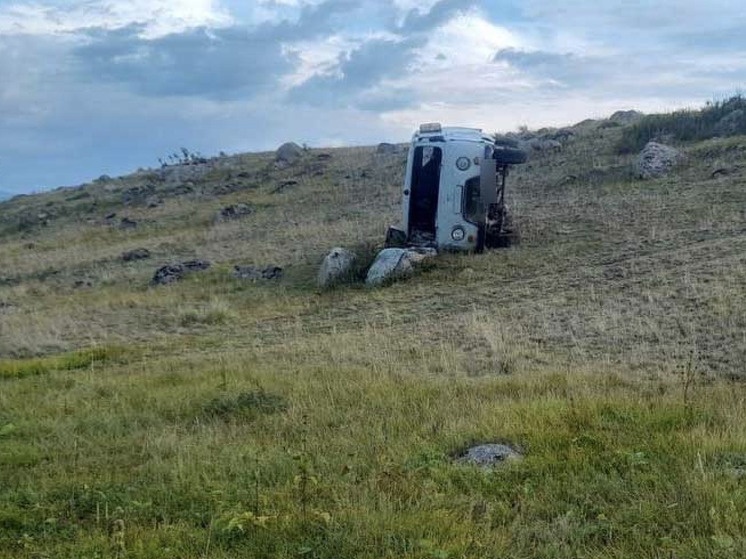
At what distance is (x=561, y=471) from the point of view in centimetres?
487

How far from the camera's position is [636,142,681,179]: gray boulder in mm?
20375

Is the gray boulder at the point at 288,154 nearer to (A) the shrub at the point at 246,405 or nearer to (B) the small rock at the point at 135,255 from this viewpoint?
(B) the small rock at the point at 135,255

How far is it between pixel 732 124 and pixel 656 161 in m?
6.19

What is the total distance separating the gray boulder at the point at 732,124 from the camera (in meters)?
24.5

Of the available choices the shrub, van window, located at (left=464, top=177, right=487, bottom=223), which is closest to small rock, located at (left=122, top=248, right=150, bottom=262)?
van window, located at (left=464, top=177, right=487, bottom=223)

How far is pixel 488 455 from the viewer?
17.0ft

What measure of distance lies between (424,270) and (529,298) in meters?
3.20

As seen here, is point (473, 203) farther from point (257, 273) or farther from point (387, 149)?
point (387, 149)

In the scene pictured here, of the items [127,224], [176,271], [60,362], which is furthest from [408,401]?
[127,224]

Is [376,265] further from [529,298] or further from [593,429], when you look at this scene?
[593,429]

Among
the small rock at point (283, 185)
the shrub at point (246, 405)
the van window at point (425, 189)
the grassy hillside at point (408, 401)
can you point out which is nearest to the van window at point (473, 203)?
the van window at point (425, 189)

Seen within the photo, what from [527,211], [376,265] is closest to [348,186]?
[527,211]

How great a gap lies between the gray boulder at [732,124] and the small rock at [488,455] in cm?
2258

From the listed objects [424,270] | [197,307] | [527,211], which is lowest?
[197,307]
